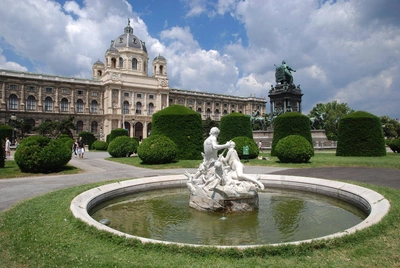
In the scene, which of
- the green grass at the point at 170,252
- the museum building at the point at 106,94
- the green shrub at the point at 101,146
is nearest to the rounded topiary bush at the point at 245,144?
the green grass at the point at 170,252

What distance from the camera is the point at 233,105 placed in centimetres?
8425

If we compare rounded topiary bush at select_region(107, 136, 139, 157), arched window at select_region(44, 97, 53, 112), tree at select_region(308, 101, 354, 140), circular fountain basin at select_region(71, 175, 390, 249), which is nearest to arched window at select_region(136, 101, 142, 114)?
arched window at select_region(44, 97, 53, 112)

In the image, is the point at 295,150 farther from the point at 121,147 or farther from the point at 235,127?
the point at 121,147

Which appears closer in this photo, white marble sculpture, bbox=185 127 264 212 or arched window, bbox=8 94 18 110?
white marble sculpture, bbox=185 127 264 212

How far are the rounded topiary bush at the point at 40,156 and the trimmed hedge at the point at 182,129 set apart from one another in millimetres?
7019

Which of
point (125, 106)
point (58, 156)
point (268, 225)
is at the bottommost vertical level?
point (268, 225)

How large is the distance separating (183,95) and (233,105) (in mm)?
16827

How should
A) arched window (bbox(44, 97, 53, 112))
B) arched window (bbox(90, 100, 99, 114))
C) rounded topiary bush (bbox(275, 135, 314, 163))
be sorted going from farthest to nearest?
arched window (bbox(90, 100, 99, 114))
arched window (bbox(44, 97, 53, 112))
rounded topiary bush (bbox(275, 135, 314, 163))

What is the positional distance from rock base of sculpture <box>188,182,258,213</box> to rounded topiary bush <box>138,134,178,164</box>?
9.85 m

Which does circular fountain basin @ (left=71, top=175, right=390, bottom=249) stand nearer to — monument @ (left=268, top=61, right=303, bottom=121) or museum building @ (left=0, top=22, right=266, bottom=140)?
monument @ (left=268, top=61, right=303, bottom=121)

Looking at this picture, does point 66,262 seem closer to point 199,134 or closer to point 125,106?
point 199,134

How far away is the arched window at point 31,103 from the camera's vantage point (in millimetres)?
57275

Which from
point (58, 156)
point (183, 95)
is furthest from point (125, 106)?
point (58, 156)

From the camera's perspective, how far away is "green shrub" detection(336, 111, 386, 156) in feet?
63.6
